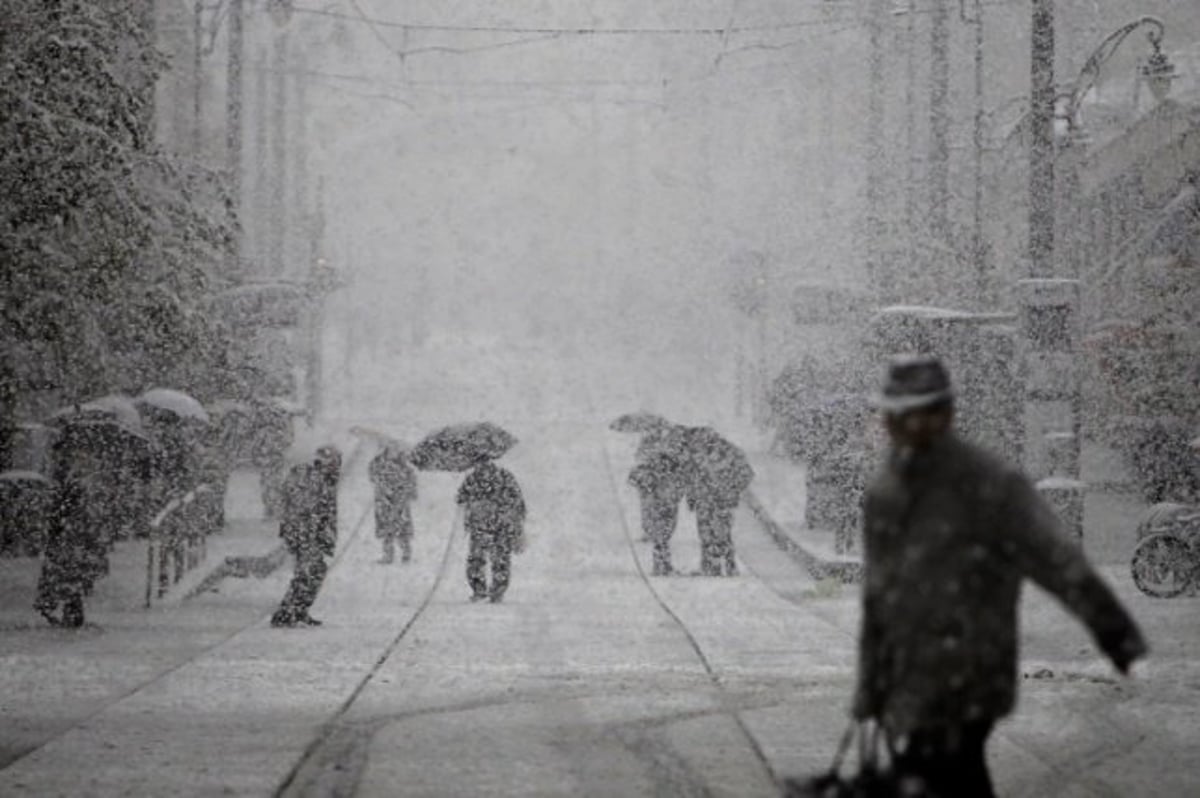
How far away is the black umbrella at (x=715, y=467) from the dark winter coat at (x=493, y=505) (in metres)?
3.54

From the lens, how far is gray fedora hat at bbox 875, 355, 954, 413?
17.6 ft

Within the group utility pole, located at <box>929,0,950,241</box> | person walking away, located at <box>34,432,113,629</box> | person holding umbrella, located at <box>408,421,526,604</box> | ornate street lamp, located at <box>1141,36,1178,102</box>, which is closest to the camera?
person walking away, located at <box>34,432,113,629</box>

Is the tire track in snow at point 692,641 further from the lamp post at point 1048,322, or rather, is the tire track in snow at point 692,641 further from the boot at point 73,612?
the boot at point 73,612

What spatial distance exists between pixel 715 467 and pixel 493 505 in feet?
13.4

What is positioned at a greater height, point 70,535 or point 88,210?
point 88,210

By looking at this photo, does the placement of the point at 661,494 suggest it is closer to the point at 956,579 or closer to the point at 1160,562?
the point at 1160,562

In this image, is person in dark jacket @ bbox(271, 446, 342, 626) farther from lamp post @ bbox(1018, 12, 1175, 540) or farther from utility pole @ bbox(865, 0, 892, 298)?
utility pole @ bbox(865, 0, 892, 298)

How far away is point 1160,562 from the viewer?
18.8 m

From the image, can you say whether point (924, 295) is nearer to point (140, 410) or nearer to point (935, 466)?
point (140, 410)

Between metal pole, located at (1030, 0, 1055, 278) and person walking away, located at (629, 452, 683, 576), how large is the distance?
603 cm

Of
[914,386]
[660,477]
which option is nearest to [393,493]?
[660,477]

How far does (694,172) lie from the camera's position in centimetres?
9019

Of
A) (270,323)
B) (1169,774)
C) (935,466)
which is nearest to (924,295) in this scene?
(270,323)

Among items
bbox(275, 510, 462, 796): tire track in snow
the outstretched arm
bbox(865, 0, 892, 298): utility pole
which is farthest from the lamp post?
the outstretched arm
